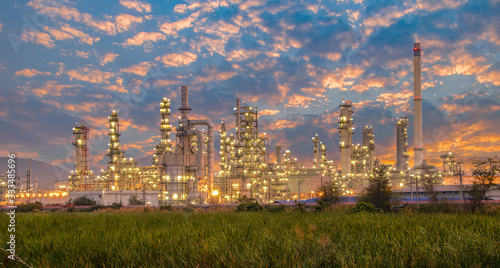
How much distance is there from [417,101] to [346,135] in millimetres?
15660

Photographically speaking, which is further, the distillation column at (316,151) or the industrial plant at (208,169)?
the distillation column at (316,151)

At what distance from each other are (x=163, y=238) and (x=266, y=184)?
71.9 meters

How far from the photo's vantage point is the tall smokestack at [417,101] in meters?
81.1

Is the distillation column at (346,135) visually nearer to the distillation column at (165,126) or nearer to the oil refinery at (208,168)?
the oil refinery at (208,168)

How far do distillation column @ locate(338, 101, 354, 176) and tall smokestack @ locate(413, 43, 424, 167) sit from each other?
12.7 meters

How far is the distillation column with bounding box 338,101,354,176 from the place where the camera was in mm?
82938

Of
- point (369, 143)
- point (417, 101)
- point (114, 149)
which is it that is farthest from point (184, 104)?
point (369, 143)

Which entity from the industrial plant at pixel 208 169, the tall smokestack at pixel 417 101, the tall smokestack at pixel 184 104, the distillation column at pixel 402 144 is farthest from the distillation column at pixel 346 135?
the tall smokestack at pixel 184 104

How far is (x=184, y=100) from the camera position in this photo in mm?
69938

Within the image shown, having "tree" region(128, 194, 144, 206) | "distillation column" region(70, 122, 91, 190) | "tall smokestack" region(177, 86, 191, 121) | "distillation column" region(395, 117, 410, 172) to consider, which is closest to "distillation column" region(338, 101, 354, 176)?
"distillation column" region(395, 117, 410, 172)

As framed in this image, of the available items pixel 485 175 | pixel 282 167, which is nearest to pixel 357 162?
pixel 282 167

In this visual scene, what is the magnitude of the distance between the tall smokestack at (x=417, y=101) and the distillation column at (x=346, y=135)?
41.8ft

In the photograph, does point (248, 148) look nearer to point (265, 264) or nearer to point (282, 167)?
point (282, 167)

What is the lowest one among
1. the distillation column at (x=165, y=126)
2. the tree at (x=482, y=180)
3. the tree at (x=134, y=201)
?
the tree at (x=134, y=201)
